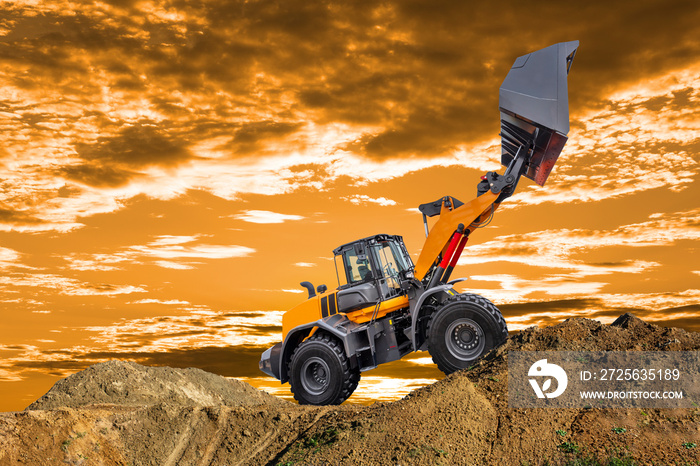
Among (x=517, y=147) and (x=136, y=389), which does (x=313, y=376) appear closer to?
(x=517, y=147)

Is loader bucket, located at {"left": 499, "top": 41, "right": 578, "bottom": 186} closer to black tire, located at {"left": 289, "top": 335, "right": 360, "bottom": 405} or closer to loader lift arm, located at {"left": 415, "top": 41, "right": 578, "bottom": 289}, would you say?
loader lift arm, located at {"left": 415, "top": 41, "right": 578, "bottom": 289}

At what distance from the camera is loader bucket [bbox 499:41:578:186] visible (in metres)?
12.9

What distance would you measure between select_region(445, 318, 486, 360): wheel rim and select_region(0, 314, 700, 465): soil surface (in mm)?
720

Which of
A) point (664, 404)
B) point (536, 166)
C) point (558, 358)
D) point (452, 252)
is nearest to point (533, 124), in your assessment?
point (536, 166)

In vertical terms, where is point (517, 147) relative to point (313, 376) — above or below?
above

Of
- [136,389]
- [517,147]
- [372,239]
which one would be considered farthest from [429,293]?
[136,389]

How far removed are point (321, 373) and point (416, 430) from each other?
200 inches

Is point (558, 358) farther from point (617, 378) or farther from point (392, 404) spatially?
point (392, 404)

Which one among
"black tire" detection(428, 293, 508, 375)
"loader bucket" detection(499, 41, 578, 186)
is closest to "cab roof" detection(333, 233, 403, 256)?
"black tire" detection(428, 293, 508, 375)

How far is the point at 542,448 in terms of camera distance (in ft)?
31.9

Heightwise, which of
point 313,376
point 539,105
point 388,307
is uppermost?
point 539,105

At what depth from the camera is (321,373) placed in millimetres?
15047

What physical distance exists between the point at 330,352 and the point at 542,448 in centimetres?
610

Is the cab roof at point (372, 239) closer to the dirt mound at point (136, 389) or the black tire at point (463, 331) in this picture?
the black tire at point (463, 331)
